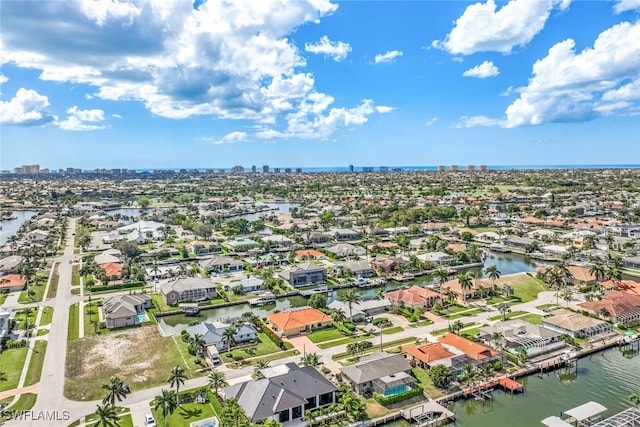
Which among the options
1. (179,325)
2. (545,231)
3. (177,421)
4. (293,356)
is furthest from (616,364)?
(545,231)

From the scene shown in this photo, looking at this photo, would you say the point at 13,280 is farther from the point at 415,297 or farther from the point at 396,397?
the point at 396,397

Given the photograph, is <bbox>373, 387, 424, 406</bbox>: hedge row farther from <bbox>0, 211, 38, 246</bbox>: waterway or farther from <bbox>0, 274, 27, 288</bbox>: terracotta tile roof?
<bbox>0, 211, 38, 246</bbox>: waterway

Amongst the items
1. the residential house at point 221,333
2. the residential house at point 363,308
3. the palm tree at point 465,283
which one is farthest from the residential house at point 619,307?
the residential house at point 221,333

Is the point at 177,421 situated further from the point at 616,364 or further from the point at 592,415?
the point at 616,364

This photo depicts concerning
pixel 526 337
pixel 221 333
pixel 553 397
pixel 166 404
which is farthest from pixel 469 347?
pixel 166 404

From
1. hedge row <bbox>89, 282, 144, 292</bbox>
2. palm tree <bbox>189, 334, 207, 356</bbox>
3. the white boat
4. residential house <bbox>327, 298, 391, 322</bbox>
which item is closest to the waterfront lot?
palm tree <bbox>189, 334, 207, 356</bbox>

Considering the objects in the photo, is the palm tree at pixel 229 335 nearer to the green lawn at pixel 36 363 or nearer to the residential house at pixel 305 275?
the green lawn at pixel 36 363
